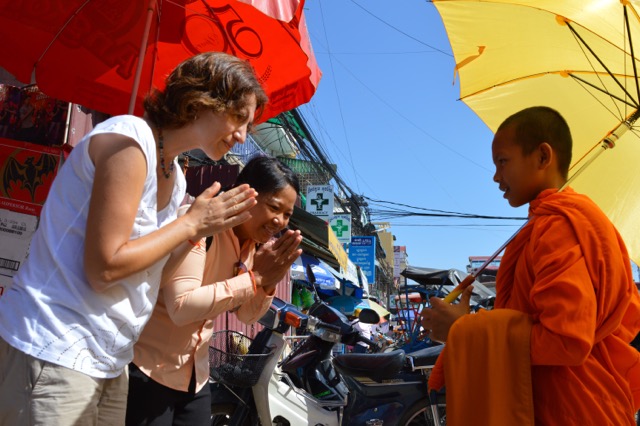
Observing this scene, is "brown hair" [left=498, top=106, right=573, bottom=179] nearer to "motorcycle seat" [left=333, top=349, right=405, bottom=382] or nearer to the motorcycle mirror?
"motorcycle seat" [left=333, top=349, right=405, bottom=382]

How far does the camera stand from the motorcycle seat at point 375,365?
156 inches

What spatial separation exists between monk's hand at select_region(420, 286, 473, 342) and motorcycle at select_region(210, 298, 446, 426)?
1.99 meters

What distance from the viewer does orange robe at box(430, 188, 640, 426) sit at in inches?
57.7

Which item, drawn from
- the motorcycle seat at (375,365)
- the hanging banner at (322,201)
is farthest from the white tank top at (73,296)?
the hanging banner at (322,201)

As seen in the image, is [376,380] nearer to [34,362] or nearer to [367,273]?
[34,362]

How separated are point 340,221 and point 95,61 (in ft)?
52.6

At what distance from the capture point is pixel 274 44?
130 inches

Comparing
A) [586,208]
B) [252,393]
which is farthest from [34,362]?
[252,393]

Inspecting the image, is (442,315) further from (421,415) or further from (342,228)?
(342,228)

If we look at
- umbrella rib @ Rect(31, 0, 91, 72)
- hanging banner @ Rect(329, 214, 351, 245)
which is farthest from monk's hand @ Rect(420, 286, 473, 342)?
hanging banner @ Rect(329, 214, 351, 245)

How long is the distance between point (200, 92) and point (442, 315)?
1.09m

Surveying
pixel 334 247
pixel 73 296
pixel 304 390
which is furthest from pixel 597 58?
pixel 334 247

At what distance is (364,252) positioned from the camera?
2345 cm

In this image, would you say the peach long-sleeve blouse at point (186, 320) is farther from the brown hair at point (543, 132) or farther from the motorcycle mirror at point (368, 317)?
the motorcycle mirror at point (368, 317)
